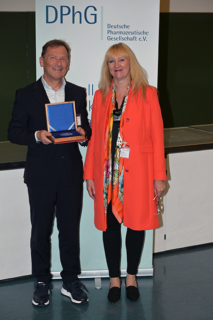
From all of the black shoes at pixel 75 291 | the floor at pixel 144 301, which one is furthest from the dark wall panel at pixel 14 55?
the black shoes at pixel 75 291

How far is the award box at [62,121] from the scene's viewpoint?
7.21ft

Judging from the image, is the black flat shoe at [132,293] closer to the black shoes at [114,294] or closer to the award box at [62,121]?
the black shoes at [114,294]

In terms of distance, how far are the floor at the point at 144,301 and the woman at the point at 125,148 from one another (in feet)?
0.53

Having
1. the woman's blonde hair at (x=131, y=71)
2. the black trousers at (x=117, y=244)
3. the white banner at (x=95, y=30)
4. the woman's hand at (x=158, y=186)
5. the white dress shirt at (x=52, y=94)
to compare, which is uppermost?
the white banner at (x=95, y=30)

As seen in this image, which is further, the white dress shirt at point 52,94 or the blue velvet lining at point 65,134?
the white dress shirt at point 52,94

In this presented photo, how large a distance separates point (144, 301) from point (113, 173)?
0.92 meters

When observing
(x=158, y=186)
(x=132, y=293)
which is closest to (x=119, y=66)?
(x=158, y=186)

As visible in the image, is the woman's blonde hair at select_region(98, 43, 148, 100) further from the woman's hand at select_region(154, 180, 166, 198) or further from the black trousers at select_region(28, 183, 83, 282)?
the black trousers at select_region(28, 183, 83, 282)

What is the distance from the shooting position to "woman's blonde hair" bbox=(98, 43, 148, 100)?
2342mm

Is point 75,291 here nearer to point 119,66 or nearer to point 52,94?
point 52,94

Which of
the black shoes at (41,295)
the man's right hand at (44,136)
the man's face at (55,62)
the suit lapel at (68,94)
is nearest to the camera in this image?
the man's right hand at (44,136)

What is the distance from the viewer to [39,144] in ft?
7.57

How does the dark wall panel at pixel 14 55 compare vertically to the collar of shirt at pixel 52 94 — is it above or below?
above

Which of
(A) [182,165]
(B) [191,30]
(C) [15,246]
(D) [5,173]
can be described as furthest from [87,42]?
(B) [191,30]
